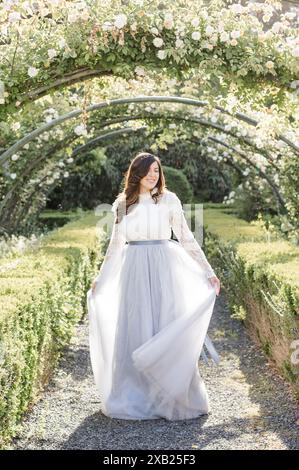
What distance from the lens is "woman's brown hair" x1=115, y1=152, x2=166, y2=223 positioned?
4.63m

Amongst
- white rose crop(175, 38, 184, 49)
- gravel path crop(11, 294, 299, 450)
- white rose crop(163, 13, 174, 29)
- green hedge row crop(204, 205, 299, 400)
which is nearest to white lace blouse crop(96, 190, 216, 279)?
green hedge row crop(204, 205, 299, 400)

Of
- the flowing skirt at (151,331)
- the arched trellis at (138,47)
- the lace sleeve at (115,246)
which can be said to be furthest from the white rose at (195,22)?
the flowing skirt at (151,331)

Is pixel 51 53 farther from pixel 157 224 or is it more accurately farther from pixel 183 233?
pixel 183 233

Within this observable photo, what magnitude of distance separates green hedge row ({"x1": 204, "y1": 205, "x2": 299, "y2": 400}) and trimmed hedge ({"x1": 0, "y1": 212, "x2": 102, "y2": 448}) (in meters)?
1.45

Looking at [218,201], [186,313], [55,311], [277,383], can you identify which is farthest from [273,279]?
[218,201]

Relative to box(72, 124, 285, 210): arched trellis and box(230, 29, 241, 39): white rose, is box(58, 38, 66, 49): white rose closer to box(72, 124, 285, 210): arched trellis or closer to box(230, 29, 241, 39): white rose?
box(230, 29, 241, 39): white rose

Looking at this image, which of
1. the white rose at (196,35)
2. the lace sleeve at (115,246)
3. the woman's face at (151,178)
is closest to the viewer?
the woman's face at (151,178)

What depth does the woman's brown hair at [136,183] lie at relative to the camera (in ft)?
15.2

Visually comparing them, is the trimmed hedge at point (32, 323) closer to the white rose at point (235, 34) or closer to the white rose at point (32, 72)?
the white rose at point (32, 72)

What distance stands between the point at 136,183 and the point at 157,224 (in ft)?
0.90

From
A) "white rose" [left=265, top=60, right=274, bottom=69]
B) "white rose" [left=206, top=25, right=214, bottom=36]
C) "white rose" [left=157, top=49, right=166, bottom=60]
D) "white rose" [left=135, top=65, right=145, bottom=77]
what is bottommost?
"white rose" [left=135, top=65, right=145, bottom=77]

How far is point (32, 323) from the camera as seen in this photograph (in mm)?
4512

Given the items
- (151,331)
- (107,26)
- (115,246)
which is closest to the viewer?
(151,331)

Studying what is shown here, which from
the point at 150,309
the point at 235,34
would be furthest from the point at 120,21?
the point at 150,309
